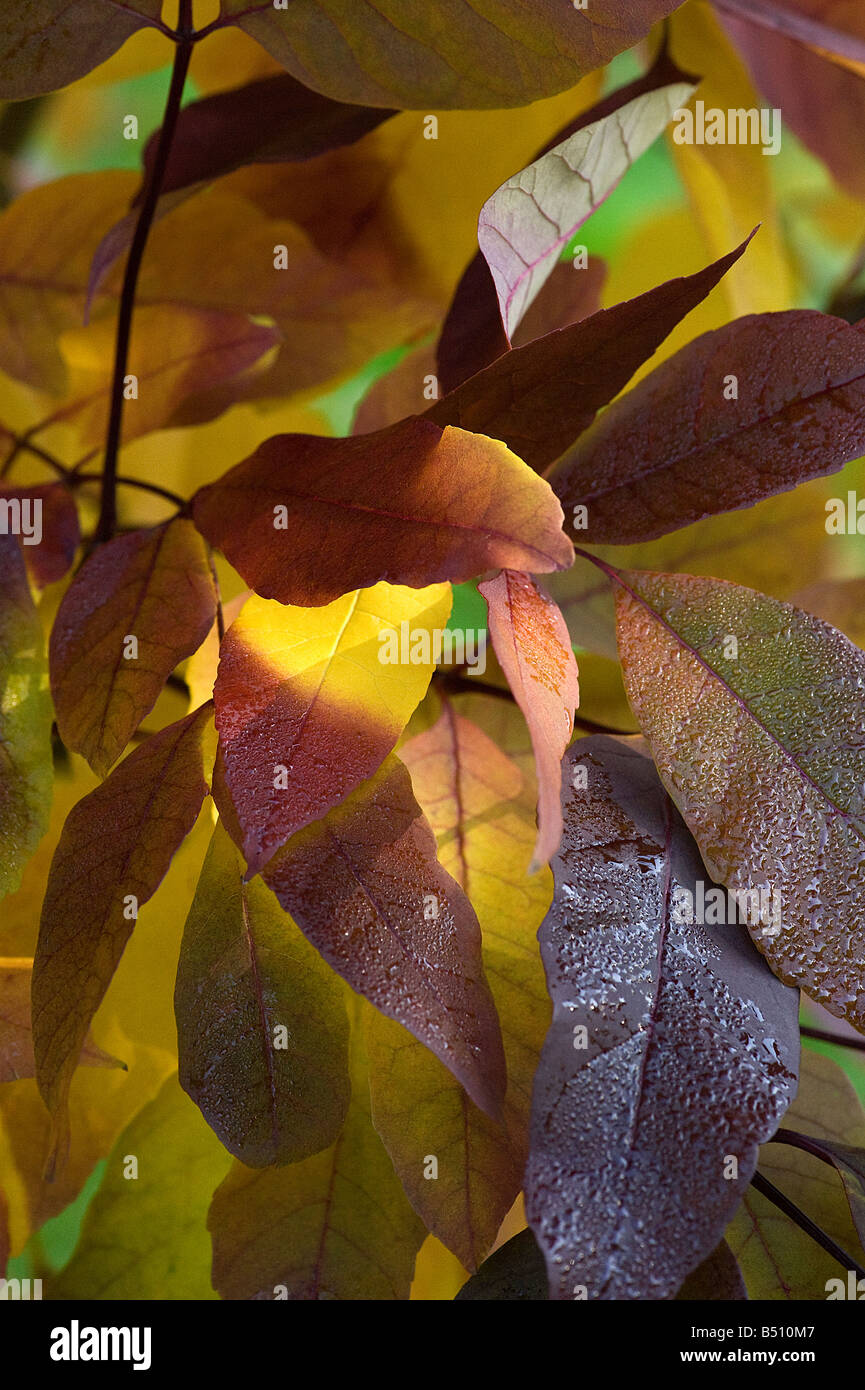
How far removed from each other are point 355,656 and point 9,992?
0.12m

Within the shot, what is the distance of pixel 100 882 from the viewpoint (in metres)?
0.20

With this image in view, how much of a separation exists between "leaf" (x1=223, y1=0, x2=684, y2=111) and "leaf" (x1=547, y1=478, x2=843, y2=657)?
0.12m

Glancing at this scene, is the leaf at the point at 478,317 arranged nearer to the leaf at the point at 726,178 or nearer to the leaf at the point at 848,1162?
the leaf at the point at 726,178

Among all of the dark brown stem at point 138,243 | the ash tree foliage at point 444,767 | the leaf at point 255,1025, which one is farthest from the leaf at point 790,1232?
the dark brown stem at point 138,243

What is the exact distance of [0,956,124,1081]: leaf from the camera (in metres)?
0.23

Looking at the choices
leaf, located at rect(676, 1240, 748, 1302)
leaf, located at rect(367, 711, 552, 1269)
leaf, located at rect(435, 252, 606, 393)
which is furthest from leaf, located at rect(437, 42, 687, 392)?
leaf, located at rect(676, 1240, 748, 1302)

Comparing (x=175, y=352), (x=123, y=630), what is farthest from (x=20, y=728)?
(x=175, y=352)

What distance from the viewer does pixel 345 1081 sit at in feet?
0.69

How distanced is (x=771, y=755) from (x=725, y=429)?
74 mm

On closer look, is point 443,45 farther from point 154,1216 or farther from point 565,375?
point 154,1216

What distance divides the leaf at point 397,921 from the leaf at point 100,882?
28 millimetres

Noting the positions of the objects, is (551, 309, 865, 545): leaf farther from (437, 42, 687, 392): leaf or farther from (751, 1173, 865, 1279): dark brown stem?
(751, 1173, 865, 1279): dark brown stem
